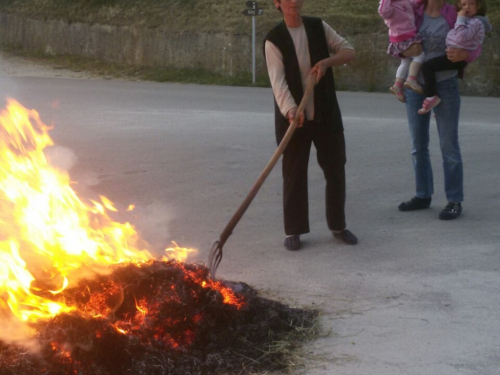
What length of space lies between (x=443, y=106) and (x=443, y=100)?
0.05m

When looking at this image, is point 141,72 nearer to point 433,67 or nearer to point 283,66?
point 433,67

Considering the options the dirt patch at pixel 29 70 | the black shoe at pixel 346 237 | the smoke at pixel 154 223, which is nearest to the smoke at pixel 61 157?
the smoke at pixel 154 223

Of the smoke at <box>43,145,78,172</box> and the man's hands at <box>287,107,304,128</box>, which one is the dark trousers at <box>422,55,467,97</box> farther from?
the smoke at <box>43,145,78,172</box>

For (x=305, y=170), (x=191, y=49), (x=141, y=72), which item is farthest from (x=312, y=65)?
(x=141, y=72)

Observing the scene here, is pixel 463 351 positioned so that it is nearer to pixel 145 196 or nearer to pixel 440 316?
pixel 440 316

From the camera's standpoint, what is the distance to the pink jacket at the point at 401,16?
6734mm

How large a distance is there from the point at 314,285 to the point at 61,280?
177cm

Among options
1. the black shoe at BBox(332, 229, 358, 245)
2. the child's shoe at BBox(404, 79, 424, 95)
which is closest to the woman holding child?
the child's shoe at BBox(404, 79, 424, 95)

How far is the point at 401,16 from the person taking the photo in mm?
6773

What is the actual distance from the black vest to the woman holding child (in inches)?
44.0

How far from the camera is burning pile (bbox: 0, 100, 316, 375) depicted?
3941 mm

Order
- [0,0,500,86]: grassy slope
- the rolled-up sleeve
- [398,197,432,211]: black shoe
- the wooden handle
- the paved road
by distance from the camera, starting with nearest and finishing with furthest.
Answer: the paved road → the wooden handle → the rolled-up sleeve → [398,197,432,211]: black shoe → [0,0,500,86]: grassy slope

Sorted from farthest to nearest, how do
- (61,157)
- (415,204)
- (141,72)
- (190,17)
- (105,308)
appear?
(190,17)
(141,72)
(61,157)
(415,204)
(105,308)

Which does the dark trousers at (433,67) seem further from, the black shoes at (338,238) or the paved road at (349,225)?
the black shoes at (338,238)
